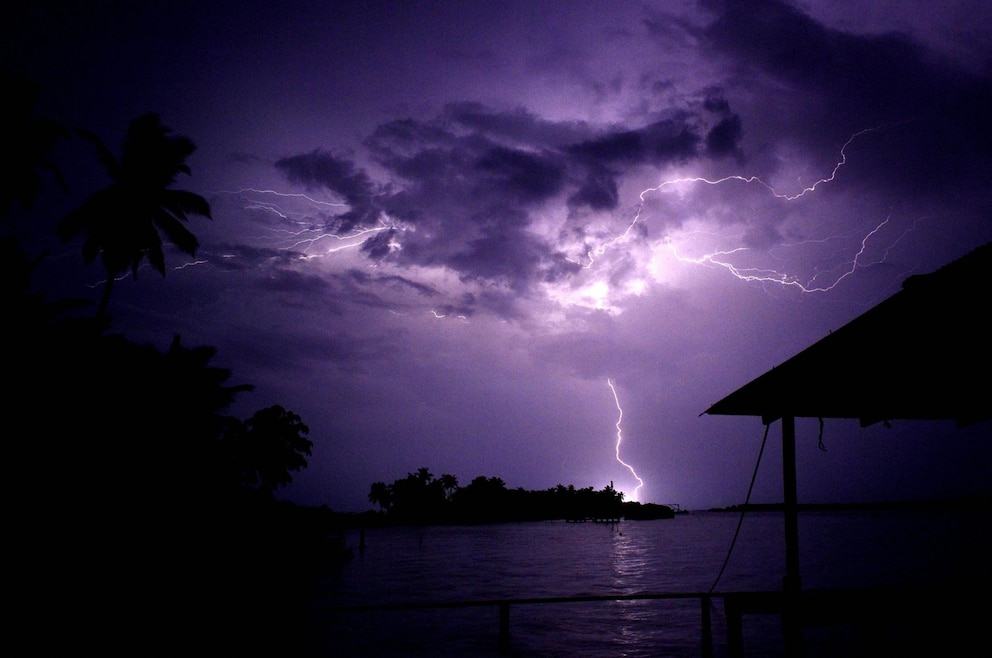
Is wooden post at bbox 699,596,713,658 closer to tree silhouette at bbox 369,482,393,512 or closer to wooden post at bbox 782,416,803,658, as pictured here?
wooden post at bbox 782,416,803,658

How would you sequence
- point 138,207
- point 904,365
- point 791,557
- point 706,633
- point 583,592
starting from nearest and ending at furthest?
point 904,365, point 791,557, point 706,633, point 138,207, point 583,592

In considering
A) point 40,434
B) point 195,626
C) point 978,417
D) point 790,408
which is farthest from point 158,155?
point 978,417

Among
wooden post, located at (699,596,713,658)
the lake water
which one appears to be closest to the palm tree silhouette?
the lake water

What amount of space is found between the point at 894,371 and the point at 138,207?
29.4 metres

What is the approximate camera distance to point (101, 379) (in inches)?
647

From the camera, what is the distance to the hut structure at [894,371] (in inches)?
163

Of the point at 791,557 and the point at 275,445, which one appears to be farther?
the point at 275,445

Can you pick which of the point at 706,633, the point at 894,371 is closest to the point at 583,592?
the point at 706,633

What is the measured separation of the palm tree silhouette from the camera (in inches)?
977

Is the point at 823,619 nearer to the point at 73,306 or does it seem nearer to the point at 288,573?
the point at 73,306

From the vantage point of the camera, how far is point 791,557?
23.8 feet

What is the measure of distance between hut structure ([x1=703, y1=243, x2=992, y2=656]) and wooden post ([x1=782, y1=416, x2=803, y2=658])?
12mm

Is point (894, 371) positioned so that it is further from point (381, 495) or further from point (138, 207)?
point (381, 495)

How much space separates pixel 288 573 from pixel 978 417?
3778cm
